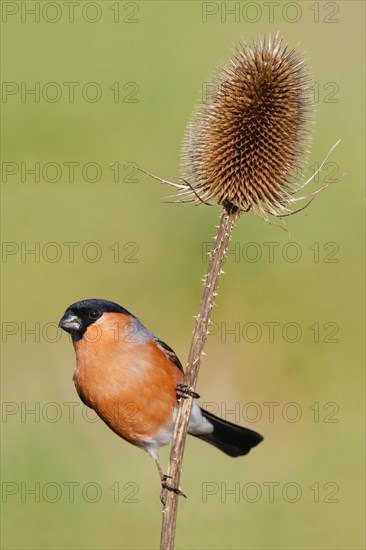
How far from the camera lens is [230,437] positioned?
18.4 ft

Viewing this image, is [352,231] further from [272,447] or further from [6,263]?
[6,263]

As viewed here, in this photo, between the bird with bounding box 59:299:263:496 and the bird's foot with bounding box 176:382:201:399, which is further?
the bird with bounding box 59:299:263:496

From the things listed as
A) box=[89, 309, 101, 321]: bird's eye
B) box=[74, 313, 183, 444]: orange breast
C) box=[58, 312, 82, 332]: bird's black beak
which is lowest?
box=[74, 313, 183, 444]: orange breast

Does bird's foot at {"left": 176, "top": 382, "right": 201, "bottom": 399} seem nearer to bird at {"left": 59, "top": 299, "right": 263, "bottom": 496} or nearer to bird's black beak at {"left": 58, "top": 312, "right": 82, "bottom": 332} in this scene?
bird at {"left": 59, "top": 299, "right": 263, "bottom": 496}

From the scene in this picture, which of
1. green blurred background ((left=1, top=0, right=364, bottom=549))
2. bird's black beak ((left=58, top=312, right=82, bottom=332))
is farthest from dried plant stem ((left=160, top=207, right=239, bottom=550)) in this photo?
green blurred background ((left=1, top=0, right=364, bottom=549))

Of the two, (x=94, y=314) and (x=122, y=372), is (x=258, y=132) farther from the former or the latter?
(x=122, y=372)

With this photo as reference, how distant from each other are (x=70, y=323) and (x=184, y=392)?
0.66 metres

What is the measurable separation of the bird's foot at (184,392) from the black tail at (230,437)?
1067 millimetres

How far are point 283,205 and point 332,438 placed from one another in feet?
12.0

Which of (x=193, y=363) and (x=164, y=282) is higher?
(x=164, y=282)

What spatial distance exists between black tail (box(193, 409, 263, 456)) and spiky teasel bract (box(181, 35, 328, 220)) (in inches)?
66.1

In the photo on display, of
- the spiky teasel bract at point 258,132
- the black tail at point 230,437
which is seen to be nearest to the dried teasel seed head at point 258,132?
the spiky teasel bract at point 258,132

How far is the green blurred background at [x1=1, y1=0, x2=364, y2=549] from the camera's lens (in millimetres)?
6645

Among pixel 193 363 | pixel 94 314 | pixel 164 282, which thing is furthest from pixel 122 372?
pixel 164 282
